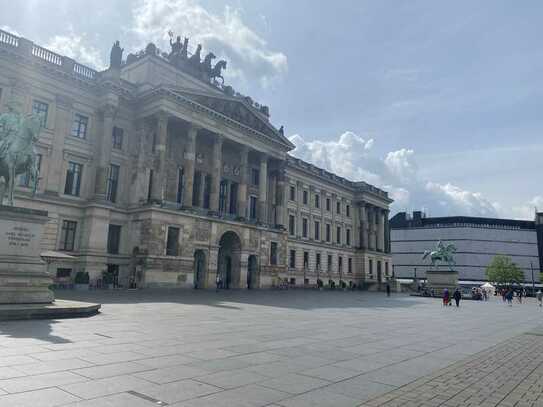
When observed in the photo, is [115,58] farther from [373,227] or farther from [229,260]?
[373,227]

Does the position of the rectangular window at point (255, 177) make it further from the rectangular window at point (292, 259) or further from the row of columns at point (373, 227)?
the row of columns at point (373, 227)

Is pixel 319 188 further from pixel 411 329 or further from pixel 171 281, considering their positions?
pixel 411 329

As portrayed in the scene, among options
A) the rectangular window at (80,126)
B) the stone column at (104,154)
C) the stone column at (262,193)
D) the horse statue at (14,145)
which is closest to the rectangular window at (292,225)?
the stone column at (262,193)

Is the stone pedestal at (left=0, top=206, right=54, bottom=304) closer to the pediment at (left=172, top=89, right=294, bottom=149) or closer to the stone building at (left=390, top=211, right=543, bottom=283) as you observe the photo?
the pediment at (left=172, top=89, right=294, bottom=149)

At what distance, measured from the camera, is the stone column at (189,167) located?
1626 inches

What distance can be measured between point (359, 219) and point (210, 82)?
148 feet

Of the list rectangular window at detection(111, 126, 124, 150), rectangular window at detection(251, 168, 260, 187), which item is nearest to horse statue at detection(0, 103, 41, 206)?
rectangular window at detection(111, 126, 124, 150)

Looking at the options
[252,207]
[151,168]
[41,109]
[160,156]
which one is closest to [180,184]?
[151,168]

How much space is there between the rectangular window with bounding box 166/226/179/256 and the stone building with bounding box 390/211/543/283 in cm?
10194

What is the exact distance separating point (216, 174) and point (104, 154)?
1182 centimetres

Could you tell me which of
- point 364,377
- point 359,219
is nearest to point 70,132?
point 364,377

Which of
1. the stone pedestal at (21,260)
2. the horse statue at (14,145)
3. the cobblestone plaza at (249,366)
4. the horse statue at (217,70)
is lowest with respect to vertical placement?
the cobblestone plaza at (249,366)

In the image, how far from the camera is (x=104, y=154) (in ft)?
127

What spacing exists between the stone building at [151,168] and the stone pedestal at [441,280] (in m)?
21.0
